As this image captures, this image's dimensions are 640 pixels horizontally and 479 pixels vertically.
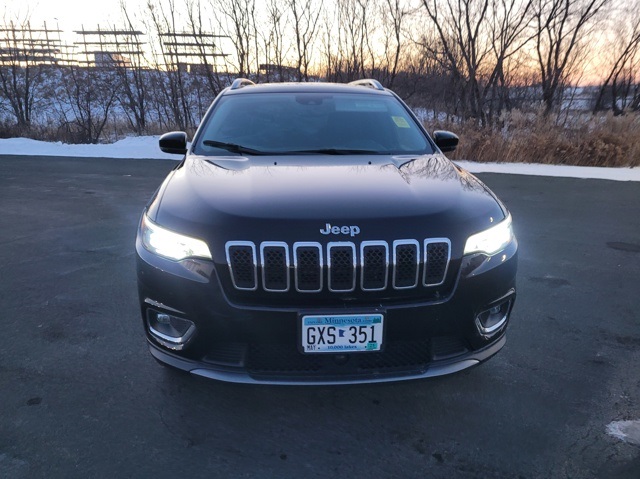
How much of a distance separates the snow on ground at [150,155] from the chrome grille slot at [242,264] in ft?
29.0

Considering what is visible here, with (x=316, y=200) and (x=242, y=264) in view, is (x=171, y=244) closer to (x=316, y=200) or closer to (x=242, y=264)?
(x=242, y=264)

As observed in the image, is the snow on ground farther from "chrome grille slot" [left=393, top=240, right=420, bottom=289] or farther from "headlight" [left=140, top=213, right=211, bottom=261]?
"headlight" [left=140, top=213, right=211, bottom=261]

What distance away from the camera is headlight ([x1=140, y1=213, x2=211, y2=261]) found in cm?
195

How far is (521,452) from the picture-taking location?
6.46ft

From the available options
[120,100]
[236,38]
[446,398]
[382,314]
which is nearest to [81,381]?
[382,314]

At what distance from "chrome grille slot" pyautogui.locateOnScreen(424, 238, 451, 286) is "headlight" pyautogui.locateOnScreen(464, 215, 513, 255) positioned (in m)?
0.12

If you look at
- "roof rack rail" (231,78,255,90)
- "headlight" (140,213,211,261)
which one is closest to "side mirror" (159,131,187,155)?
"roof rack rail" (231,78,255,90)

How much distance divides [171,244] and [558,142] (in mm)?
10942

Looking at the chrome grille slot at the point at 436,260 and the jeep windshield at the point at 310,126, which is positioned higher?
the jeep windshield at the point at 310,126

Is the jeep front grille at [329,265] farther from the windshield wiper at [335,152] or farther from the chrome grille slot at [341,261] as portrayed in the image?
the windshield wiper at [335,152]

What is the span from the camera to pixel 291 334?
1869 millimetres

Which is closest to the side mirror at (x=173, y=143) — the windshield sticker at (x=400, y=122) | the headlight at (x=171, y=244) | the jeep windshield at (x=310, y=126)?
the jeep windshield at (x=310, y=126)

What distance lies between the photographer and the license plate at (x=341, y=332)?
6.10ft

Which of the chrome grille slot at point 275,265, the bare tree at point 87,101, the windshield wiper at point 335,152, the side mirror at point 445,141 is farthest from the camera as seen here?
the bare tree at point 87,101
